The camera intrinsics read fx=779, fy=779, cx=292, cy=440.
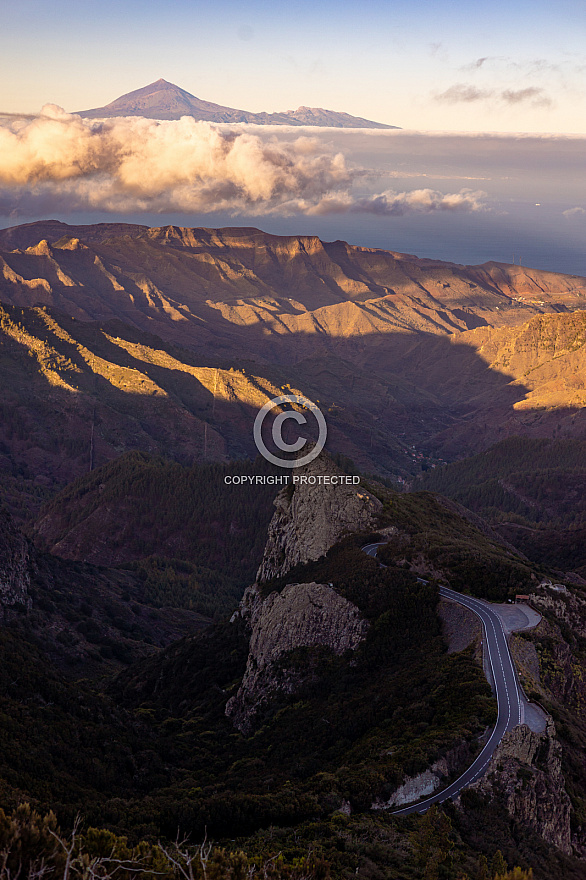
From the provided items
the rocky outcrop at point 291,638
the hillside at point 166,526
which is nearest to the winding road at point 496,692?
the rocky outcrop at point 291,638

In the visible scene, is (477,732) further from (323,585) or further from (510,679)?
(323,585)

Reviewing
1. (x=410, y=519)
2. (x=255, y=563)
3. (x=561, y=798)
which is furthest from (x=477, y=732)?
(x=255, y=563)

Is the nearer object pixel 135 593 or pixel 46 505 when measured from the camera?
pixel 135 593

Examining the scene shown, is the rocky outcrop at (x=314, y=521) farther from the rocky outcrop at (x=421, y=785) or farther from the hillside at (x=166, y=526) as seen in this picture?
the hillside at (x=166, y=526)

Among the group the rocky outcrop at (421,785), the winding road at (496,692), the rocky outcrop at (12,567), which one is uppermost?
the winding road at (496,692)

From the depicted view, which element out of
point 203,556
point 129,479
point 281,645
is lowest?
point 203,556

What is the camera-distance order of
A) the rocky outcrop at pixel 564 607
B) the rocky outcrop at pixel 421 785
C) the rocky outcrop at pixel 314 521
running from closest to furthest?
the rocky outcrop at pixel 421 785 → the rocky outcrop at pixel 564 607 → the rocky outcrop at pixel 314 521

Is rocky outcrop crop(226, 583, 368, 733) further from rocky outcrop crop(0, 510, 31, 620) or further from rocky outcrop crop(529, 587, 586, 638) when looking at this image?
rocky outcrop crop(0, 510, 31, 620)
